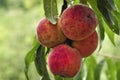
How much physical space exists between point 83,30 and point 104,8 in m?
0.12

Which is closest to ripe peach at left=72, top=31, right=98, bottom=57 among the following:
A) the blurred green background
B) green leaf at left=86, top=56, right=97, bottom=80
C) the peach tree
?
the peach tree

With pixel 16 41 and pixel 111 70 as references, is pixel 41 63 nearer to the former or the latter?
pixel 111 70

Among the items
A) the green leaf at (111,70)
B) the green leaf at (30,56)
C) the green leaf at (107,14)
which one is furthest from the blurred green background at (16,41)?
the green leaf at (107,14)

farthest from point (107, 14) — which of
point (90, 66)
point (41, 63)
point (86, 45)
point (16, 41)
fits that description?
point (16, 41)

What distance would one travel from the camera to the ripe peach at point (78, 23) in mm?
1304

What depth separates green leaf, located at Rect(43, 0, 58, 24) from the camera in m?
1.36

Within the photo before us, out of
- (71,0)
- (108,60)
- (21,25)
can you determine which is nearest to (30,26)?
(21,25)

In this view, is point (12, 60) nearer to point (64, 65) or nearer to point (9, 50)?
point (9, 50)

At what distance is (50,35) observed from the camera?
135 cm

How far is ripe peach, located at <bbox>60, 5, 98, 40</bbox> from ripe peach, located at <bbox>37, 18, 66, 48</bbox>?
31 mm

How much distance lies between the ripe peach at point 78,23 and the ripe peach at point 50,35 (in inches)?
1.2

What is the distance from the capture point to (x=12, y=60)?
777cm

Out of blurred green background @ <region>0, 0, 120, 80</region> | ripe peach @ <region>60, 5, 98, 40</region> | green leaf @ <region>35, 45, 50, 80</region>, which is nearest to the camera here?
ripe peach @ <region>60, 5, 98, 40</region>

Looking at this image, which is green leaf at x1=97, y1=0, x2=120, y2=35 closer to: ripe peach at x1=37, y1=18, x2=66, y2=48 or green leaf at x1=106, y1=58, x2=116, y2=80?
ripe peach at x1=37, y1=18, x2=66, y2=48
